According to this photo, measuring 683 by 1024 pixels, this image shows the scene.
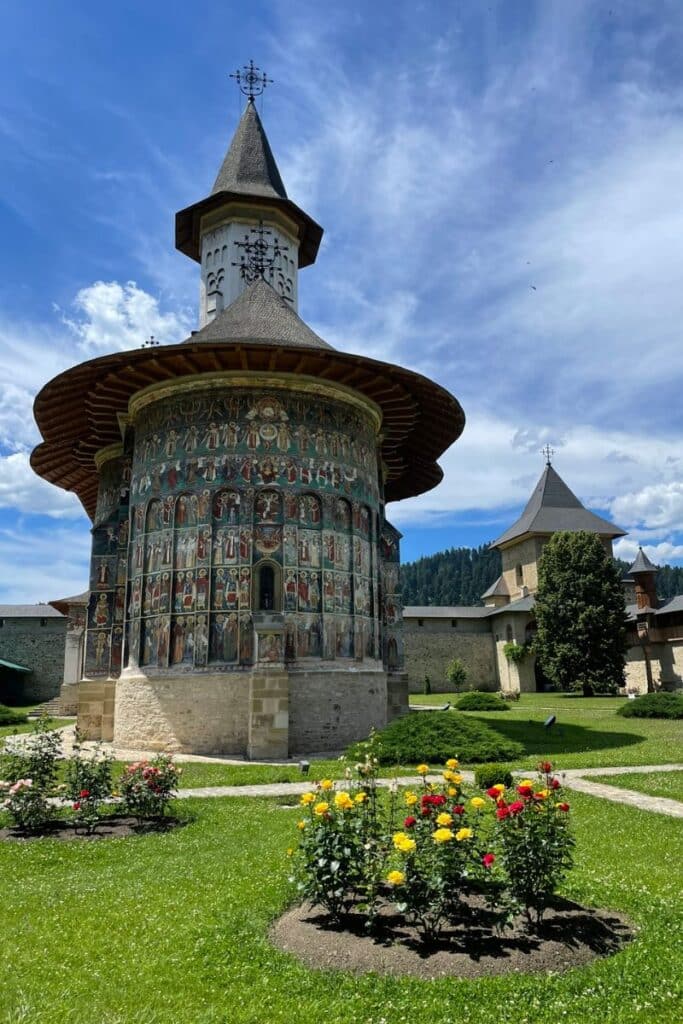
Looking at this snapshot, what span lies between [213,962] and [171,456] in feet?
45.9

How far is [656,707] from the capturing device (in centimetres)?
2322

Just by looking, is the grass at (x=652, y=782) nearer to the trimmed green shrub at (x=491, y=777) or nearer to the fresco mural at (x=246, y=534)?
the trimmed green shrub at (x=491, y=777)

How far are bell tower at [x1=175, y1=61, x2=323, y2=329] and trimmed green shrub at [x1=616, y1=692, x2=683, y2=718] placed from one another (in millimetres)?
18643

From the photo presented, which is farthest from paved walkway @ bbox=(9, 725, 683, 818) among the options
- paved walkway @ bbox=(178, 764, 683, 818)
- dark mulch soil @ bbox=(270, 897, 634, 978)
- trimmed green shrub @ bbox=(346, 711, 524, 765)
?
dark mulch soil @ bbox=(270, 897, 634, 978)

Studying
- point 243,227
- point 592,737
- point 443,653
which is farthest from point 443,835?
point 443,653

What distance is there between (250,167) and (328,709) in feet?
71.0

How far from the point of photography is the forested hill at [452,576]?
116 m

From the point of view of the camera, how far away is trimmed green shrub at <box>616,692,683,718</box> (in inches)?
902

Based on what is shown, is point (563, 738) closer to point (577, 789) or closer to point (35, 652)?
point (577, 789)

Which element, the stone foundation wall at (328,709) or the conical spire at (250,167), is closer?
the stone foundation wall at (328,709)

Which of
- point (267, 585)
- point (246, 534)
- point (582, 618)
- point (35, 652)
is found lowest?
point (267, 585)

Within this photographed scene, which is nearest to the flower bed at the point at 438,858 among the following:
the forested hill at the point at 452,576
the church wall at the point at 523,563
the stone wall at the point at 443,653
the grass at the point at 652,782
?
the grass at the point at 652,782

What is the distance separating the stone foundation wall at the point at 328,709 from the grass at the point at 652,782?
6203mm

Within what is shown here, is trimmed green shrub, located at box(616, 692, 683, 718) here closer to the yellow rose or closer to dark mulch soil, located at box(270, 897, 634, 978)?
dark mulch soil, located at box(270, 897, 634, 978)
